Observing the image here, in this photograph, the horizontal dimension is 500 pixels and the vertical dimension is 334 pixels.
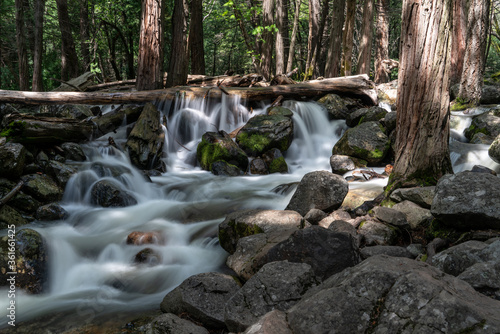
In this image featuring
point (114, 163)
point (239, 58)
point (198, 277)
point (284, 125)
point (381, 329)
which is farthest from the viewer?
point (239, 58)

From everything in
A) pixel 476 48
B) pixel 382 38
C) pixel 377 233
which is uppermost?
pixel 382 38

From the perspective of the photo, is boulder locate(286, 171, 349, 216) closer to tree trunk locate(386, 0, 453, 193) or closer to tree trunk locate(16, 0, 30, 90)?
tree trunk locate(386, 0, 453, 193)

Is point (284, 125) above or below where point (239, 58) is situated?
below

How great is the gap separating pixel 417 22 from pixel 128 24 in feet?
49.9

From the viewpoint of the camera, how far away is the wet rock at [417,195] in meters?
4.64

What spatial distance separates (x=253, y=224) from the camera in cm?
467

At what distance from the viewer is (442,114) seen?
482cm

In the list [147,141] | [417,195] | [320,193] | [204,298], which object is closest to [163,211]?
[147,141]

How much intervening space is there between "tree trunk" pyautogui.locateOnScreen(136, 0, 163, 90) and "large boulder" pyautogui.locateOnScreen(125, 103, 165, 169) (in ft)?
5.47

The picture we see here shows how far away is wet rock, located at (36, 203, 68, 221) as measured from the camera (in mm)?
5820

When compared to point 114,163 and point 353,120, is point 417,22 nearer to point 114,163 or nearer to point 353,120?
point 353,120

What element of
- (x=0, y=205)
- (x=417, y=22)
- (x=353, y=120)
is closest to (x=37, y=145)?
(x=0, y=205)

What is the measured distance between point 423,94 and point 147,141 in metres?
6.21

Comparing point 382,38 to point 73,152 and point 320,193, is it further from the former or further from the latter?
point 73,152
